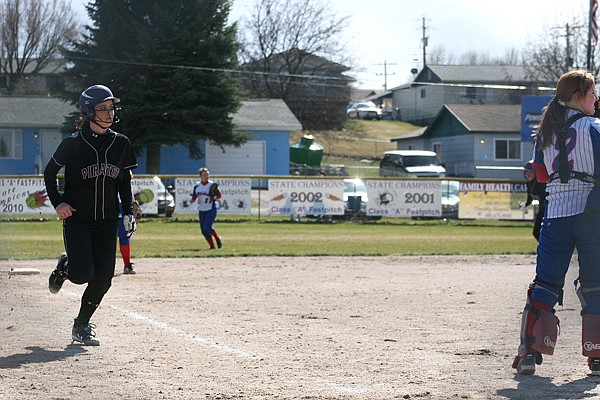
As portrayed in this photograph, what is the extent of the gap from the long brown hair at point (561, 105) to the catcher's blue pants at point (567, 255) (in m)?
0.59

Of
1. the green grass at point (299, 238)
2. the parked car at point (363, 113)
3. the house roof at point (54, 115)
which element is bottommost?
the green grass at point (299, 238)

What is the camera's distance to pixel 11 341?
8336mm

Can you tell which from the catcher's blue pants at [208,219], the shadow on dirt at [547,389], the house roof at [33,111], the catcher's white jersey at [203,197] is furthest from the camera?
the house roof at [33,111]

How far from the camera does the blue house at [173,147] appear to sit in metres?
46.1

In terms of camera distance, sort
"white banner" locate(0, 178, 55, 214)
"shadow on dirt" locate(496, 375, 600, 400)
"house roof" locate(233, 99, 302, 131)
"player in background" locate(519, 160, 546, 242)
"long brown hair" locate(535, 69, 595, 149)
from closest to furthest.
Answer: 1. "shadow on dirt" locate(496, 375, 600, 400)
2. "long brown hair" locate(535, 69, 595, 149)
3. "player in background" locate(519, 160, 546, 242)
4. "white banner" locate(0, 178, 55, 214)
5. "house roof" locate(233, 99, 302, 131)

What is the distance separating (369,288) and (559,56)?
53.7 m

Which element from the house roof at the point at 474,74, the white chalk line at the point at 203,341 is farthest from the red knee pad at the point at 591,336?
the house roof at the point at 474,74

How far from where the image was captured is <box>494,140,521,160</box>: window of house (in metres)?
57.5

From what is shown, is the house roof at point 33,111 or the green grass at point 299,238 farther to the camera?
the house roof at point 33,111

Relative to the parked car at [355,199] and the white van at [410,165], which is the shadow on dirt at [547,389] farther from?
the white van at [410,165]

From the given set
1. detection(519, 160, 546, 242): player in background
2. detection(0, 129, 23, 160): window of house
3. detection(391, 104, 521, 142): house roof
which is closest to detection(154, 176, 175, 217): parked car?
detection(0, 129, 23, 160): window of house

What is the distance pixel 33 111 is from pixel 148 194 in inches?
608

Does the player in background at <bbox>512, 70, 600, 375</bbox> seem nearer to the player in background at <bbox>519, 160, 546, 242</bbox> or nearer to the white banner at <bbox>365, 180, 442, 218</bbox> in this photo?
the player in background at <bbox>519, 160, 546, 242</bbox>

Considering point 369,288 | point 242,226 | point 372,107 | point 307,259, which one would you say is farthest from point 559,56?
point 369,288
